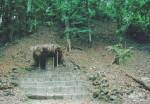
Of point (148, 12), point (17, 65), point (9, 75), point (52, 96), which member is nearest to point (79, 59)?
point (17, 65)

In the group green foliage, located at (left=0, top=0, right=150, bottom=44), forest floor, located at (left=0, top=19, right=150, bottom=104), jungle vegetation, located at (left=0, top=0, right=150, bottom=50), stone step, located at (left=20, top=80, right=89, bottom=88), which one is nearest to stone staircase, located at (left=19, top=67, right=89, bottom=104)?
stone step, located at (left=20, top=80, right=89, bottom=88)

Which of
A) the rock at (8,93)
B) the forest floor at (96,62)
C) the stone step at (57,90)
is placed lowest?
the stone step at (57,90)

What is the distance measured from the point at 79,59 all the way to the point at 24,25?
592cm

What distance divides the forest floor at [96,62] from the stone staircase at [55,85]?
568 mm

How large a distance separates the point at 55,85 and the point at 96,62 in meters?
5.07

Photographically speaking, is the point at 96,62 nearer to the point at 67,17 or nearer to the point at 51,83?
the point at 67,17

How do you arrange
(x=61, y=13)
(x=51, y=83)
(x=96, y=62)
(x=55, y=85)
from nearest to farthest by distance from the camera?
(x=55, y=85) < (x=51, y=83) < (x=96, y=62) < (x=61, y=13)

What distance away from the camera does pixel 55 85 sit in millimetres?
16422

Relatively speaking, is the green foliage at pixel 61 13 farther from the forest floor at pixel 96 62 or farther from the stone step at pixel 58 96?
the stone step at pixel 58 96

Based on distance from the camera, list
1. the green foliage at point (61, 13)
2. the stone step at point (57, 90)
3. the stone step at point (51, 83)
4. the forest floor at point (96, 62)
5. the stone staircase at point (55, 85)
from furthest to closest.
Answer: the green foliage at point (61, 13) < the stone step at point (51, 83) < the stone step at point (57, 90) < the stone staircase at point (55, 85) < the forest floor at point (96, 62)

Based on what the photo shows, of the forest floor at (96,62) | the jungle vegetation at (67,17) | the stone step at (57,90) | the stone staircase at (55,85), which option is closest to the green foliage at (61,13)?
the jungle vegetation at (67,17)

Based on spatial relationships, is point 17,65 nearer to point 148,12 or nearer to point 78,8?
point 78,8

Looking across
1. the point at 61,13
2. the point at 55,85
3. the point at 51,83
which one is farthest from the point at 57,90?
the point at 61,13

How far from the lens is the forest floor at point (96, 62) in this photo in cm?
1409
